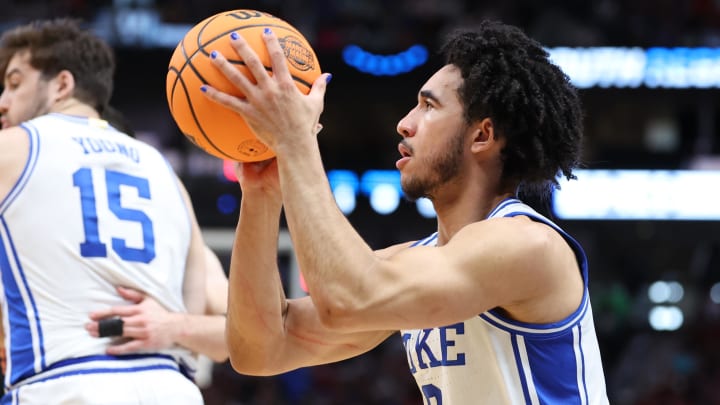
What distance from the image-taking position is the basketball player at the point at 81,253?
11.4 ft

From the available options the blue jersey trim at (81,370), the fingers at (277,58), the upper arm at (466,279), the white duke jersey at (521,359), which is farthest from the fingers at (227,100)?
the blue jersey trim at (81,370)

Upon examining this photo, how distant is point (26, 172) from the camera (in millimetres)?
3566

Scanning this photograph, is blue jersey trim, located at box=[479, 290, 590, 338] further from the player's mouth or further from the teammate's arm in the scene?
the teammate's arm

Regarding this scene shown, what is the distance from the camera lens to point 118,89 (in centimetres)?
1023

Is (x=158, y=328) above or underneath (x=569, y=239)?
underneath

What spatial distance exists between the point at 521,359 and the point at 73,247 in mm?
1706

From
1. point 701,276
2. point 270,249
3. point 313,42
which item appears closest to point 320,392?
point 313,42

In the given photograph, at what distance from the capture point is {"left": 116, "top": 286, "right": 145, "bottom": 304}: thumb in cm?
361

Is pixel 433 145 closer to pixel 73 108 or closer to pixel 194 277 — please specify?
pixel 194 277

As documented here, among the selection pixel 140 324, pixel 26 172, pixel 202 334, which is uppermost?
pixel 26 172

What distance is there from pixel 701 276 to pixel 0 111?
40.2 ft

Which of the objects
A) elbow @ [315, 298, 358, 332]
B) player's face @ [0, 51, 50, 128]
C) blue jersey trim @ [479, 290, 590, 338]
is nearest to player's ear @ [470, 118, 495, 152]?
blue jersey trim @ [479, 290, 590, 338]

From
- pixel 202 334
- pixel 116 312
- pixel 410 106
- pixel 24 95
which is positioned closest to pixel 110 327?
pixel 116 312

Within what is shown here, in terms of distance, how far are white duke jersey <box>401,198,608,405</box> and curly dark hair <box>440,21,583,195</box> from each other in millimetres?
157
